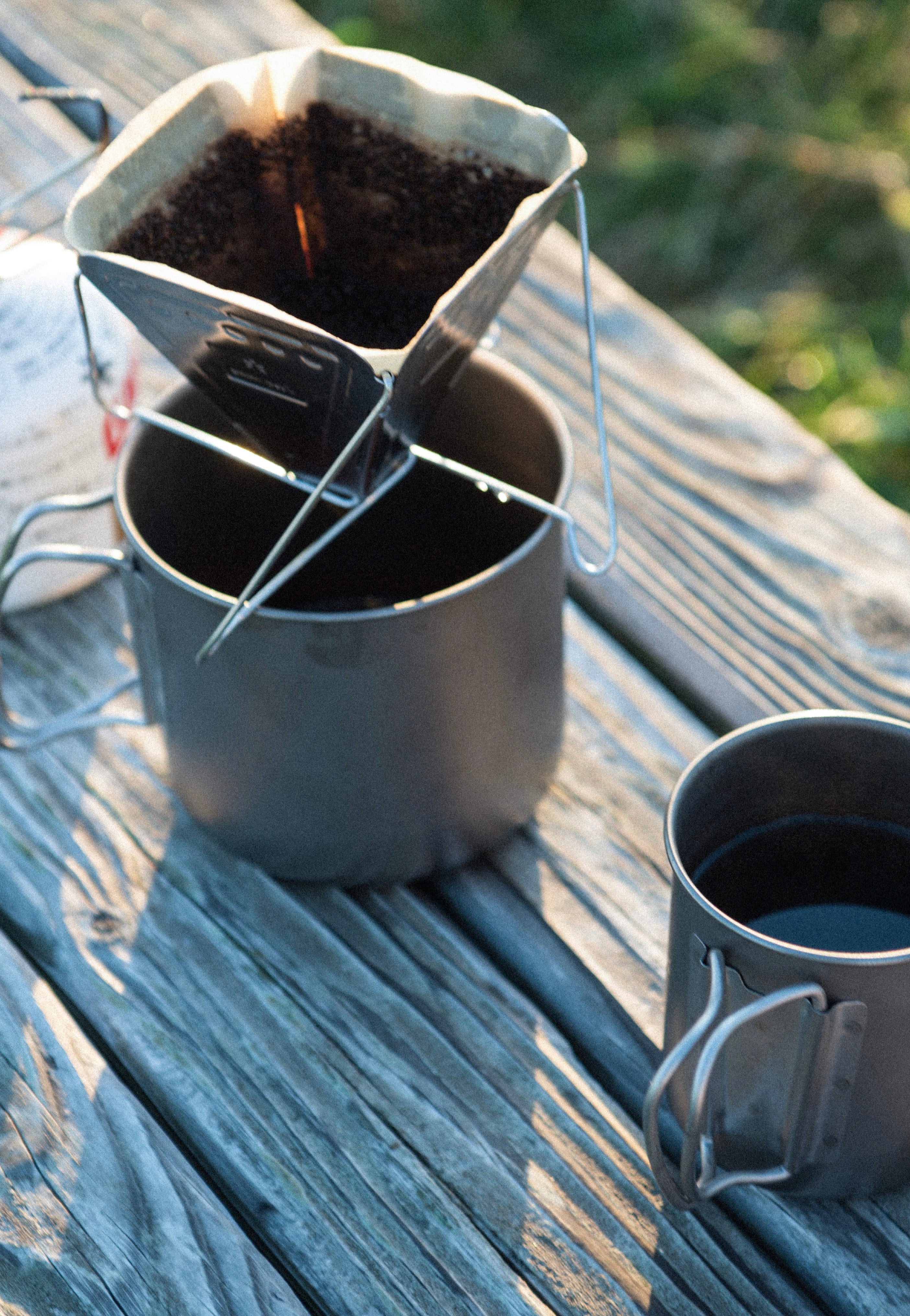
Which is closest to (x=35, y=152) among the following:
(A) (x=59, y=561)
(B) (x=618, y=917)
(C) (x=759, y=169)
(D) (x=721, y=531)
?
(A) (x=59, y=561)

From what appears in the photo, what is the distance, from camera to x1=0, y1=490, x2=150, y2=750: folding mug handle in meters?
0.86

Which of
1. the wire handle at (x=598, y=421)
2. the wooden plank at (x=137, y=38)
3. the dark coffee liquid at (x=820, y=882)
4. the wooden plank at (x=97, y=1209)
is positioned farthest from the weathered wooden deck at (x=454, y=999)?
the wooden plank at (x=137, y=38)

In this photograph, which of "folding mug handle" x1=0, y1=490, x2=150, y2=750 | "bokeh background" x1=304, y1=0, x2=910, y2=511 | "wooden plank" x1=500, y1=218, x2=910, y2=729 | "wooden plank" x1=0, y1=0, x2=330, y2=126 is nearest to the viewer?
"folding mug handle" x1=0, y1=490, x2=150, y2=750

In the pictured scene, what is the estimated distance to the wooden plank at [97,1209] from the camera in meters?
0.73

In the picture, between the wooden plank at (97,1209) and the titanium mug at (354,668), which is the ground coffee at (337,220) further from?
the wooden plank at (97,1209)

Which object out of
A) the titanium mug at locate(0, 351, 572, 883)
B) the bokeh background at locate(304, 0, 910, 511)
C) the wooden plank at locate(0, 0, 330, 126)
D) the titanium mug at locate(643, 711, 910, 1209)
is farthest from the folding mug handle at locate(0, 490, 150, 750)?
the bokeh background at locate(304, 0, 910, 511)

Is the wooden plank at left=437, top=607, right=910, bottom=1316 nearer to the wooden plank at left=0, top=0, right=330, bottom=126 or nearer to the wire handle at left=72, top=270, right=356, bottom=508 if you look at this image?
the wire handle at left=72, top=270, right=356, bottom=508

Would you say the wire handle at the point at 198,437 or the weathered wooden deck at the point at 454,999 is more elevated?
the wire handle at the point at 198,437

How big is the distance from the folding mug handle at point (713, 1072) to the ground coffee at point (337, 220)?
43 centimetres

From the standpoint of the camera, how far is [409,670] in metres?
0.78

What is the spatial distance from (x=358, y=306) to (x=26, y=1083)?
0.50m

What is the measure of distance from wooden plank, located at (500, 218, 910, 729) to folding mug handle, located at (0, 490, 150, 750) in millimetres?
366

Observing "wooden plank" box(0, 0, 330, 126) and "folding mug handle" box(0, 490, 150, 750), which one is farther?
"wooden plank" box(0, 0, 330, 126)

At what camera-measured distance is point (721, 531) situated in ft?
3.62
